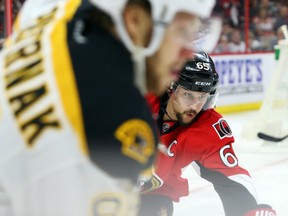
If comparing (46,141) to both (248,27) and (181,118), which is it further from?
(248,27)

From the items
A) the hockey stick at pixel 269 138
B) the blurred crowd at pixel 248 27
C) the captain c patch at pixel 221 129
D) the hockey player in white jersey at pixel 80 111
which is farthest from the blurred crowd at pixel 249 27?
the hockey player in white jersey at pixel 80 111

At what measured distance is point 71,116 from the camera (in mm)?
667

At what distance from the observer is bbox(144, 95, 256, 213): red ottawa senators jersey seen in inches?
70.6

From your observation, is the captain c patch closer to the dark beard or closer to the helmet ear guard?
the dark beard

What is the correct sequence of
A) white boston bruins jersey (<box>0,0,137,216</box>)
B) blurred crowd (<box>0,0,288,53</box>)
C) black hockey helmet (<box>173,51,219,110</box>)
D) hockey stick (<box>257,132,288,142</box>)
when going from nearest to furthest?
1. white boston bruins jersey (<box>0,0,137,216</box>)
2. black hockey helmet (<box>173,51,219,110</box>)
3. hockey stick (<box>257,132,288,142</box>)
4. blurred crowd (<box>0,0,288,53</box>)

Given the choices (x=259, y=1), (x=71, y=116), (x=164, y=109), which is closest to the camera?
(x=71, y=116)

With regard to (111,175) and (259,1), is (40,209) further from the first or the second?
(259,1)

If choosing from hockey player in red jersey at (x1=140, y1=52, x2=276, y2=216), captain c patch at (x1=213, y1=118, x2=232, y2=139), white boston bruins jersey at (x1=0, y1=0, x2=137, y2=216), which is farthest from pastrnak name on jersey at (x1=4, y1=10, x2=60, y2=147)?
captain c patch at (x1=213, y1=118, x2=232, y2=139)

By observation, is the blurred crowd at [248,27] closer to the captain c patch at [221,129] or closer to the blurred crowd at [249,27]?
the blurred crowd at [249,27]

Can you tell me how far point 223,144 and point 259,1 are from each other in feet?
17.2

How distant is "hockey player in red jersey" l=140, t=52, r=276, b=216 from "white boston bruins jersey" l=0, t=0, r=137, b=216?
1042 millimetres

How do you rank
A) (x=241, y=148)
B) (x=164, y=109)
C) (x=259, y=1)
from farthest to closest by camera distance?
(x=259, y=1) < (x=241, y=148) < (x=164, y=109)

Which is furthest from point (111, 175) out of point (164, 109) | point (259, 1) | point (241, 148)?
point (259, 1)

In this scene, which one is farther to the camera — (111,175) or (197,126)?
→ (197,126)
